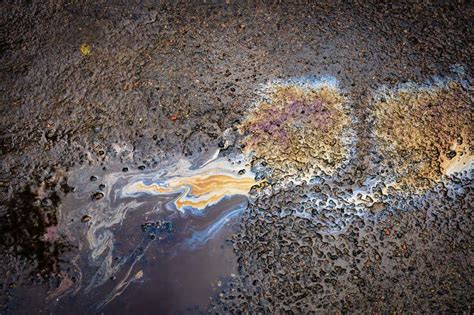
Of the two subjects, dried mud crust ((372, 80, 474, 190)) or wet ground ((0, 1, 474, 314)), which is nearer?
wet ground ((0, 1, 474, 314))

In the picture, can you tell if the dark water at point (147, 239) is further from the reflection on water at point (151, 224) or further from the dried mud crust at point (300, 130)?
the dried mud crust at point (300, 130)

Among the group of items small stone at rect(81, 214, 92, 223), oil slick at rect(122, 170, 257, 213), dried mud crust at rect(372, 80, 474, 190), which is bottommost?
dried mud crust at rect(372, 80, 474, 190)

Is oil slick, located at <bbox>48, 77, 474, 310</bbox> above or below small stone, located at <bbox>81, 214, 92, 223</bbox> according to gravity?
below

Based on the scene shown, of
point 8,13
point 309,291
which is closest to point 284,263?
point 309,291

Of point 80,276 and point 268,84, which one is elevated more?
point 268,84

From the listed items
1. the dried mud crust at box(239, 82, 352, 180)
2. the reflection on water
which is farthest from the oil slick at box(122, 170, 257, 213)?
the dried mud crust at box(239, 82, 352, 180)

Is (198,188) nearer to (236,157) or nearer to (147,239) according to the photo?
(236,157)

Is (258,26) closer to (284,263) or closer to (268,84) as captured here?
(268,84)

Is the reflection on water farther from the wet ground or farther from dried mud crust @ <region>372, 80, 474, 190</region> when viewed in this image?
dried mud crust @ <region>372, 80, 474, 190</region>
